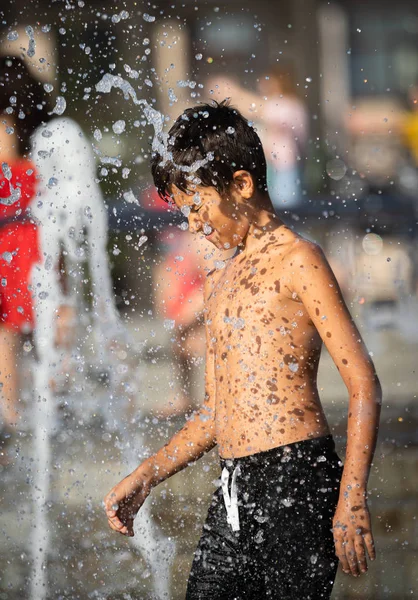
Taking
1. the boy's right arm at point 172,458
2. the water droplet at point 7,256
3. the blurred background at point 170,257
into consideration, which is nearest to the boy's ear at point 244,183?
the boy's right arm at point 172,458

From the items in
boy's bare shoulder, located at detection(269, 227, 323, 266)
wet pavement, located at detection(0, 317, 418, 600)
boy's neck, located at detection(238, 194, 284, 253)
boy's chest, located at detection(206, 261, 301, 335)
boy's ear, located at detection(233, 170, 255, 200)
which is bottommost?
wet pavement, located at detection(0, 317, 418, 600)

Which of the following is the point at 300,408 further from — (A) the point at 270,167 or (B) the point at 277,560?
(A) the point at 270,167

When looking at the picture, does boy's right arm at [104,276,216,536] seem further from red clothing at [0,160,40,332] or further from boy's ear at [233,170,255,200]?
red clothing at [0,160,40,332]

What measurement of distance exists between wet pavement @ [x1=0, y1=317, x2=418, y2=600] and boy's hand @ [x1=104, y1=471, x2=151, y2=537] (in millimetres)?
669

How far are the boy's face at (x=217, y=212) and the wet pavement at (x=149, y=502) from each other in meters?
1.09

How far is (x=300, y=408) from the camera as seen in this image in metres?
1.67

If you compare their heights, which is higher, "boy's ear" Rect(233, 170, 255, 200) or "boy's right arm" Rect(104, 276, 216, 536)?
"boy's ear" Rect(233, 170, 255, 200)

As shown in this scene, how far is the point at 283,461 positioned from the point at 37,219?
2.34 m

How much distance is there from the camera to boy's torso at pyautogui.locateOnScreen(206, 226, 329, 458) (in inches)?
66.0

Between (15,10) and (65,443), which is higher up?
(15,10)

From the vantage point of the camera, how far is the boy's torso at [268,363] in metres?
1.68

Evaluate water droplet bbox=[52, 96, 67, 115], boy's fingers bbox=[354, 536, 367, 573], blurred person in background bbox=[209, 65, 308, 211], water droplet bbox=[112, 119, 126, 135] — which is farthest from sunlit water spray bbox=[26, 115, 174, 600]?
boy's fingers bbox=[354, 536, 367, 573]

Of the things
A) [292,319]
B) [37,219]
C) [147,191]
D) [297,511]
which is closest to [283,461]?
[297,511]

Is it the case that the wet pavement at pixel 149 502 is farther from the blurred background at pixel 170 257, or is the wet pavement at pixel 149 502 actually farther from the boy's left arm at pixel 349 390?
the boy's left arm at pixel 349 390
